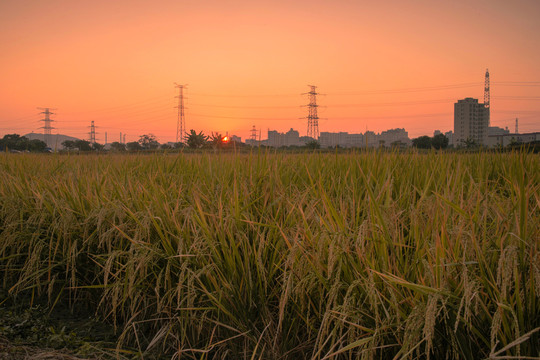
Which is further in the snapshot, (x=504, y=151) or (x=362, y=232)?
(x=504, y=151)

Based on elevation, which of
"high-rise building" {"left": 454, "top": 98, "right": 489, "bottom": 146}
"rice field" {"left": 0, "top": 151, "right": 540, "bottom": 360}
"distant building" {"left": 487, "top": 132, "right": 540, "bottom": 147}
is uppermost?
"high-rise building" {"left": 454, "top": 98, "right": 489, "bottom": 146}

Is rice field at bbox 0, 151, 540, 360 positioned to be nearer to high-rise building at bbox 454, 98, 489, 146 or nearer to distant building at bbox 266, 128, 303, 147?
distant building at bbox 266, 128, 303, 147

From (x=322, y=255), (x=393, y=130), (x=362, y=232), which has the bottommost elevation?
(x=322, y=255)

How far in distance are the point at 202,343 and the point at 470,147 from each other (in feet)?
13.5

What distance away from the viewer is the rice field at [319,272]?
47.6 inches

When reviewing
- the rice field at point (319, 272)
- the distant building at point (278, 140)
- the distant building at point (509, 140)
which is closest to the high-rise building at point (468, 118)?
the distant building at point (278, 140)

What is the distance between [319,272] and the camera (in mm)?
1521

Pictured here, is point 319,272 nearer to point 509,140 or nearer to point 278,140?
point 509,140

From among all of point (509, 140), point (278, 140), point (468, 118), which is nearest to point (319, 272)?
point (509, 140)

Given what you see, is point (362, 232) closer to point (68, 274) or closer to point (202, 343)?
point (202, 343)

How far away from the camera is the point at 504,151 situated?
16.1ft

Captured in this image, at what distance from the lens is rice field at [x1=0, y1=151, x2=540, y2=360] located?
121 cm

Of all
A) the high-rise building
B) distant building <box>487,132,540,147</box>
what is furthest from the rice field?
the high-rise building

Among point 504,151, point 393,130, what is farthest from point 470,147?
point 393,130
